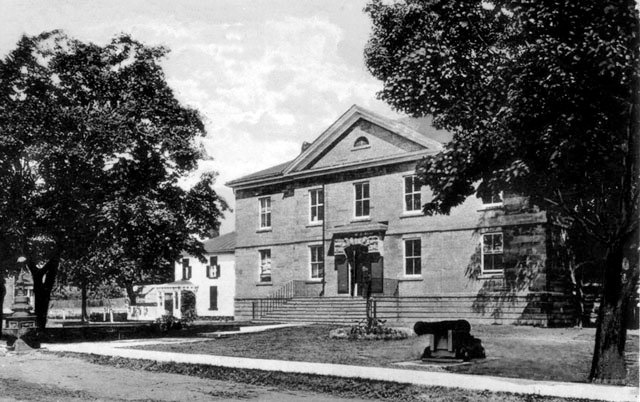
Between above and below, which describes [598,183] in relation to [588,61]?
below

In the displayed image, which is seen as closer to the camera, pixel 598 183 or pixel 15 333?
pixel 598 183

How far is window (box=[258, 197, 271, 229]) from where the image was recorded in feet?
123

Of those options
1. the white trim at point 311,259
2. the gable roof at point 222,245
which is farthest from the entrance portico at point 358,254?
the gable roof at point 222,245

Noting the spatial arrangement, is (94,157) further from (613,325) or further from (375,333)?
(613,325)

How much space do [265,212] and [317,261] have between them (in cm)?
452

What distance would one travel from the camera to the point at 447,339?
14.9m

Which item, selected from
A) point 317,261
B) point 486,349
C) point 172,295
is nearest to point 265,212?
point 317,261

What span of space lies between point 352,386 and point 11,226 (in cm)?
1543

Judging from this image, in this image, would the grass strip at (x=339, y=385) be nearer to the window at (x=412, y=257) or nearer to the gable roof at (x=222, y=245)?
the window at (x=412, y=257)

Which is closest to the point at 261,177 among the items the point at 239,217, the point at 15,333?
the point at 239,217

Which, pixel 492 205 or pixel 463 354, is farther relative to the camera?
pixel 492 205

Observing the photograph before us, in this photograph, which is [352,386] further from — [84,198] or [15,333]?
[84,198]

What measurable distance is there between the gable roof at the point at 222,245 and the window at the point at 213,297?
2.68 meters

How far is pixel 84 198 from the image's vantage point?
24.3 meters
